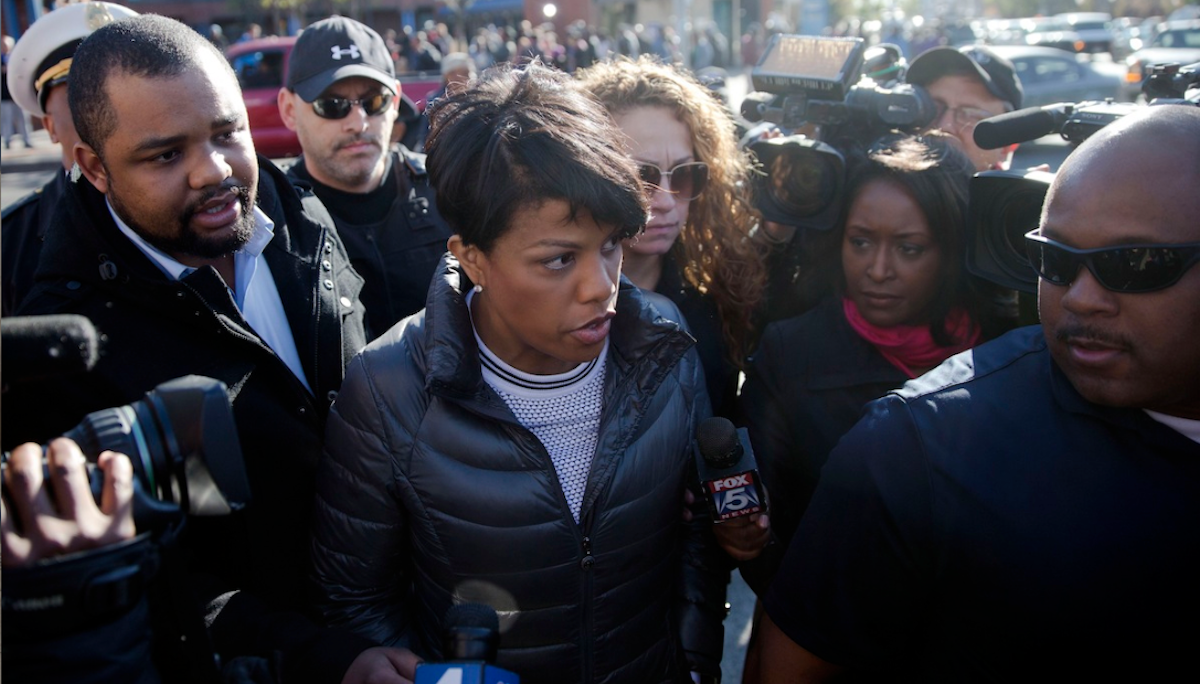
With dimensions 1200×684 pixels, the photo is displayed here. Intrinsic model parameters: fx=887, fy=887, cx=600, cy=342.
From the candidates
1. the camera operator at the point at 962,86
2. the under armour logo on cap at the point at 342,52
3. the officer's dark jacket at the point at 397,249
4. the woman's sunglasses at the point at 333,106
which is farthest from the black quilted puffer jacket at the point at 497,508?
the camera operator at the point at 962,86

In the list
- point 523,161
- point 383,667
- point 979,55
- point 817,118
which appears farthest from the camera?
point 979,55

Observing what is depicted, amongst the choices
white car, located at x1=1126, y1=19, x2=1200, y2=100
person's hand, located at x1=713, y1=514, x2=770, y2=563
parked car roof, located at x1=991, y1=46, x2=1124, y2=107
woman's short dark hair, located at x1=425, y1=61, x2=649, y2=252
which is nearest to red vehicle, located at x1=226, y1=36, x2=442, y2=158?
parked car roof, located at x1=991, y1=46, x2=1124, y2=107

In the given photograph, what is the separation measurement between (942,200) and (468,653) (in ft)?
5.90

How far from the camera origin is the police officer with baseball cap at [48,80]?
2.85 meters

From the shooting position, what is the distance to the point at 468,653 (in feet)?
4.02

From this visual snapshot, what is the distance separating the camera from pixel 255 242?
84.9 inches

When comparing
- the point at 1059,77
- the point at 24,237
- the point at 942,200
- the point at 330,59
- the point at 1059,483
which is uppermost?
the point at 330,59

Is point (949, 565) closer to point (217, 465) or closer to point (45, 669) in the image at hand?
point (217, 465)

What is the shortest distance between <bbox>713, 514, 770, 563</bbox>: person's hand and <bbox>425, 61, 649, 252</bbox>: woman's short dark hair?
0.64m

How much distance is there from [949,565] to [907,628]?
6.0 inches

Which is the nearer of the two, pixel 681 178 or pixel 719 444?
pixel 719 444

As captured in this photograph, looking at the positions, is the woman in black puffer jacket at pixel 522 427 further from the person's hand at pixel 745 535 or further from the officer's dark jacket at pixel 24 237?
the officer's dark jacket at pixel 24 237

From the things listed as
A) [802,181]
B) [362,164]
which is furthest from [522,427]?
[362,164]

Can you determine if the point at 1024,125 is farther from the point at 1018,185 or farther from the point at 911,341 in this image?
the point at 911,341
